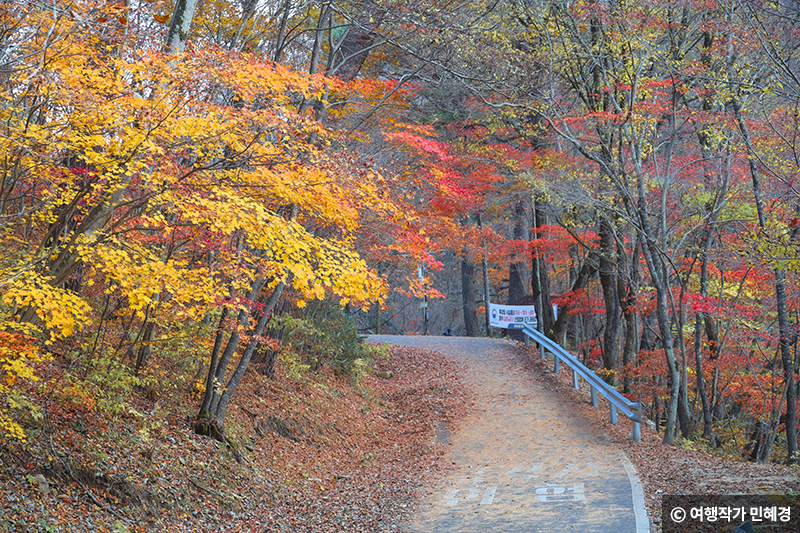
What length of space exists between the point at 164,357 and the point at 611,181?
10.2 metres

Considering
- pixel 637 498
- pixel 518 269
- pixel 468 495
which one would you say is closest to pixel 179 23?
pixel 468 495

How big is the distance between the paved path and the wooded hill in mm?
2440

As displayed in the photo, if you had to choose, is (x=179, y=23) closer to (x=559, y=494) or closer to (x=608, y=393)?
(x=559, y=494)

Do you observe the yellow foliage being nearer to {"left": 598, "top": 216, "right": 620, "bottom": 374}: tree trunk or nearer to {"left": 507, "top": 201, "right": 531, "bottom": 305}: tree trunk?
{"left": 598, "top": 216, "right": 620, "bottom": 374}: tree trunk

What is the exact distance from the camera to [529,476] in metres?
9.47

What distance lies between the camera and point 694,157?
14953mm

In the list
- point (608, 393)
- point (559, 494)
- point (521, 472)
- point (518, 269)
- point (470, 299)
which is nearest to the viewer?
point (559, 494)

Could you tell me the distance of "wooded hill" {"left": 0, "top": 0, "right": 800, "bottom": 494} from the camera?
22.0 ft

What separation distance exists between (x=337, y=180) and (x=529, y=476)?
5.40 metres

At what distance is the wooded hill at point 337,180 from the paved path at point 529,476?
96.1 inches

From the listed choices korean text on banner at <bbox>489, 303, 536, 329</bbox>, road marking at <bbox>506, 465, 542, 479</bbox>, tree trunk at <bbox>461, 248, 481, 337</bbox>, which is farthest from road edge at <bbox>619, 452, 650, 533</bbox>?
tree trunk at <bbox>461, 248, 481, 337</bbox>

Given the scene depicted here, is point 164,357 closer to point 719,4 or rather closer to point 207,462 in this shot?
point 207,462

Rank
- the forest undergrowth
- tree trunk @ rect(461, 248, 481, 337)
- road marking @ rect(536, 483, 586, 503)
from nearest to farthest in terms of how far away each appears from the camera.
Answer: the forest undergrowth → road marking @ rect(536, 483, 586, 503) → tree trunk @ rect(461, 248, 481, 337)

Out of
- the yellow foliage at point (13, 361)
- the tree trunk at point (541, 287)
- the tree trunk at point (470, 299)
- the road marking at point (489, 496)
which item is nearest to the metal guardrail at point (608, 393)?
the road marking at point (489, 496)
